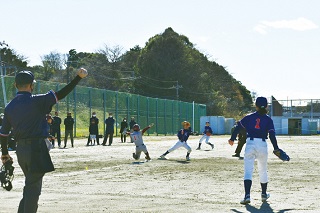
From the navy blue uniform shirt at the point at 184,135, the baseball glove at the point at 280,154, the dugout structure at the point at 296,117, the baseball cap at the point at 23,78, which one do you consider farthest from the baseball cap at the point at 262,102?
the dugout structure at the point at 296,117

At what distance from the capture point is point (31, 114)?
8.06 metres

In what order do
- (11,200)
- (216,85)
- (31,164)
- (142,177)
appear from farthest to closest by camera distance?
(216,85) < (142,177) < (11,200) < (31,164)

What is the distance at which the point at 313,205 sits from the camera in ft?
37.2

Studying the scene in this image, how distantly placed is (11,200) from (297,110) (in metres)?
84.5

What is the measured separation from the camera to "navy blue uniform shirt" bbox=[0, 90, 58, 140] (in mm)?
8047

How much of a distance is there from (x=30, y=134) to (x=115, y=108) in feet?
172

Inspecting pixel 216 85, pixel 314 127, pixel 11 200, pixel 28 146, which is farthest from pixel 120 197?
pixel 216 85

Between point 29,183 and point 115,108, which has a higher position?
point 115,108

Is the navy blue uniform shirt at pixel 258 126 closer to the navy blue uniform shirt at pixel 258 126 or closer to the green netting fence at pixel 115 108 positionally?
the navy blue uniform shirt at pixel 258 126

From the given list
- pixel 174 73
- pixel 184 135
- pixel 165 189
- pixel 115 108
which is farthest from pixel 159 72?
pixel 165 189

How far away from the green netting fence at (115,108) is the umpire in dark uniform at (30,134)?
116 ft

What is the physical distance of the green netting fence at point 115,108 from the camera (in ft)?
159

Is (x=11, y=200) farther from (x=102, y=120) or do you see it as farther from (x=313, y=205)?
(x=102, y=120)

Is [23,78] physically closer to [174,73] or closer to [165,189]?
[165,189]
